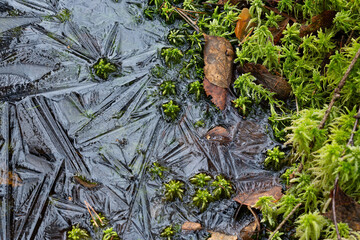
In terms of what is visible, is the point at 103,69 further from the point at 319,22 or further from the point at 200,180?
the point at 319,22

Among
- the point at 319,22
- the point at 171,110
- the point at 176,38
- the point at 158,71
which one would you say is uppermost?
the point at 319,22

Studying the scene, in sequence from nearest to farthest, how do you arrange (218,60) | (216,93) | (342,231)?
(342,231) < (216,93) < (218,60)

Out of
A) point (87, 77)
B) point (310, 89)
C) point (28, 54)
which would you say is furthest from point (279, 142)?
point (28, 54)

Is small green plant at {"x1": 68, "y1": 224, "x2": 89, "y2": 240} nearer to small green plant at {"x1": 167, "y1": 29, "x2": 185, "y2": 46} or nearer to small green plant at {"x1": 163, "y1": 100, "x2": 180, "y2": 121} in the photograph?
small green plant at {"x1": 163, "y1": 100, "x2": 180, "y2": 121}

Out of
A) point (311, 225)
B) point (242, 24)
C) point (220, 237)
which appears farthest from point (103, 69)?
point (311, 225)

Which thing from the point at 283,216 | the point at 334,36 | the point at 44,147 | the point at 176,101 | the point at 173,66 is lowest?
the point at 283,216

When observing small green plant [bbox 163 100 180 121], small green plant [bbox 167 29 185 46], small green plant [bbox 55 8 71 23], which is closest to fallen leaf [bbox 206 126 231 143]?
small green plant [bbox 163 100 180 121]

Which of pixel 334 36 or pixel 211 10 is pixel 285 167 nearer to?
pixel 334 36
